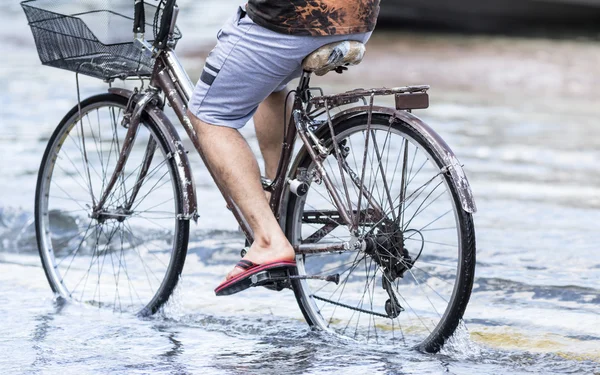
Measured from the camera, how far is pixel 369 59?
15945 millimetres

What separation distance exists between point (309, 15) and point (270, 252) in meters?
0.95

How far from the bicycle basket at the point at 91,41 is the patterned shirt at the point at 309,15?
0.89m

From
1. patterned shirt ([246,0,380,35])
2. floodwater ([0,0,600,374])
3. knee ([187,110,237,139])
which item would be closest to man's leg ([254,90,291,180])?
knee ([187,110,237,139])

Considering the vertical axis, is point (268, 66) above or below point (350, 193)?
above

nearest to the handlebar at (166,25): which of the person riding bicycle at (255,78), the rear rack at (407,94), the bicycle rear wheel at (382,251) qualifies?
the person riding bicycle at (255,78)

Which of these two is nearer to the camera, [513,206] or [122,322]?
[122,322]

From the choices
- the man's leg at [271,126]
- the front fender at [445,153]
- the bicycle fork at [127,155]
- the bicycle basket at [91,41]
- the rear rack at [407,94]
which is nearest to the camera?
the front fender at [445,153]

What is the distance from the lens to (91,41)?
4574 mm

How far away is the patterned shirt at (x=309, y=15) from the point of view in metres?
3.91

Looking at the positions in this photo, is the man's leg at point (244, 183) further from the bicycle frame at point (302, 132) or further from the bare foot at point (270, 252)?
the bicycle frame at point (302, 132)

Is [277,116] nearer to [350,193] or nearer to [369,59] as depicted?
[350,193]

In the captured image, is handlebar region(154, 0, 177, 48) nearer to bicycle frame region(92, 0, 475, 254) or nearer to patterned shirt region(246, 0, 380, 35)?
bicycle frame region(92, 0, 475, 254)

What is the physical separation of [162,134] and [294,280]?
885 millimetres

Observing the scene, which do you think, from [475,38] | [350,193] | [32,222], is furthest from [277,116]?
[475,38]
